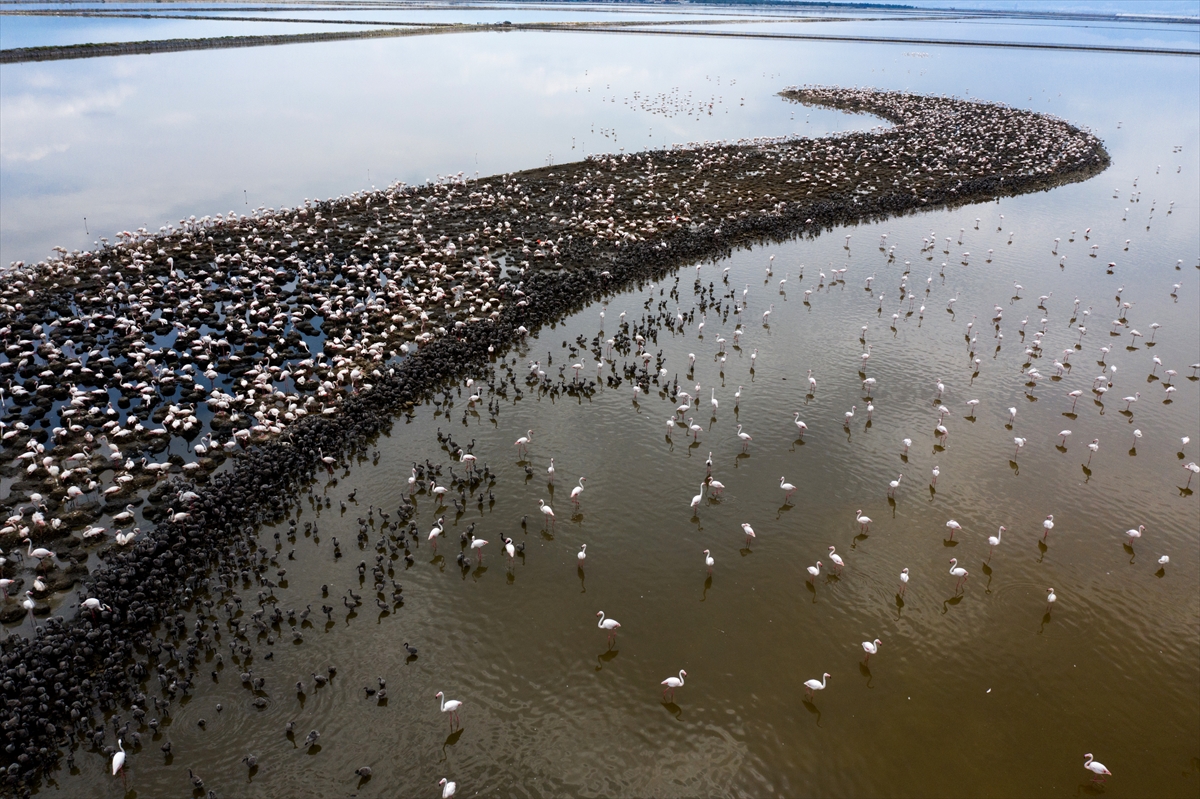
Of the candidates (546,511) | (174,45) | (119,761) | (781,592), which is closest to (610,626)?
(546,511)

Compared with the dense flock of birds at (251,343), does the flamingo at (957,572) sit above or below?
below

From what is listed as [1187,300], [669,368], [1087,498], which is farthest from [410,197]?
[1187,300]

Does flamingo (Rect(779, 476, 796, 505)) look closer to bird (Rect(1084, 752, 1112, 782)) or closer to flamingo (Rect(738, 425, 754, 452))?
flamingo (Rect(738, 425, 754, 452))

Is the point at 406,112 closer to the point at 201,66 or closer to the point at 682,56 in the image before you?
the point at 201,66

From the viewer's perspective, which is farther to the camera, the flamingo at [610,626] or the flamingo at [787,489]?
the flamingo at [787,489]

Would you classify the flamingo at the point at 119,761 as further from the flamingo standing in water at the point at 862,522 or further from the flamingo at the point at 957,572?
the flamingo at the point at 957,572

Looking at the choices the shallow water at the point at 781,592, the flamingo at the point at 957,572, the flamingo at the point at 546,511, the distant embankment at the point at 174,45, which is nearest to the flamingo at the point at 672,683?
the shallow water at the point at 781,592

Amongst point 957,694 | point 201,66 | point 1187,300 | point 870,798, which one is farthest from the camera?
point 201,66
